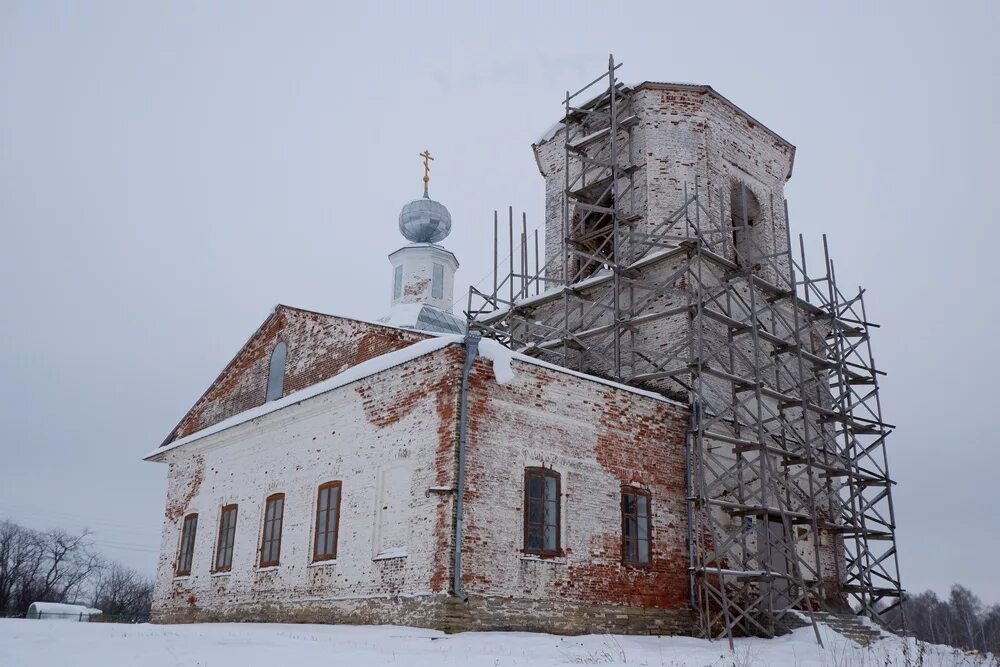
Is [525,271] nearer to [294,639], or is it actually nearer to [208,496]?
[208,496]

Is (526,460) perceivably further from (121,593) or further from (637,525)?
(121,593)

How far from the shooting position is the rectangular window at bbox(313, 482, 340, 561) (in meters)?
13.2

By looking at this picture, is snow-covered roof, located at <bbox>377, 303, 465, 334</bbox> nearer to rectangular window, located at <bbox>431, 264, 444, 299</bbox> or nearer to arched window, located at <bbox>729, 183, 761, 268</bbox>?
rectangular window, located at <bbox>431, 264, 444, 299</bbox>

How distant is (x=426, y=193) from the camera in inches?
1163

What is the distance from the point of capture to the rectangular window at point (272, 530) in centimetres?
1451

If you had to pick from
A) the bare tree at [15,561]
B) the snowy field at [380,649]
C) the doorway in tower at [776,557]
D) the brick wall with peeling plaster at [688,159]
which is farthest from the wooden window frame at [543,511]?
the bare tree at [15,561]

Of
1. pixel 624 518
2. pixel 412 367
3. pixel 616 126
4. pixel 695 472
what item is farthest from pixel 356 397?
pixel 616 126

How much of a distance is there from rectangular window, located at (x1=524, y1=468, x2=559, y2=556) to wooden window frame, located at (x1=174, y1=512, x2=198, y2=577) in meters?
7.81

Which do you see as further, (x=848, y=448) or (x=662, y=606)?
(x=848, y=448)

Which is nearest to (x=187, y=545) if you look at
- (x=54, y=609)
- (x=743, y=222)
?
(x=54, y=609)

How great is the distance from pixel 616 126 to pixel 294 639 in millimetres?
11694

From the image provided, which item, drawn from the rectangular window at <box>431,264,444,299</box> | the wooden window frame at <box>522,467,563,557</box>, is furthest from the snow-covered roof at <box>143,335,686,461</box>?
the rectangular window at <box>431,264,444,299</box>

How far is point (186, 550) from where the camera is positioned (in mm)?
17234

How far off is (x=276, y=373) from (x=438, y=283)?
38.4 feet
